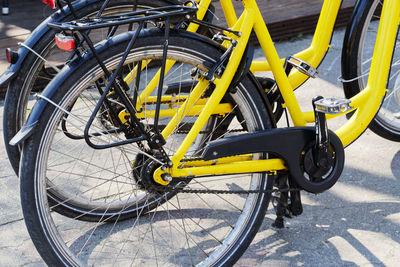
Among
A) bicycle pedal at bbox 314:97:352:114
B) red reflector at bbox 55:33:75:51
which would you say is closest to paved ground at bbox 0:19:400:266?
bicycle pedal at bbox 314:97:352:114

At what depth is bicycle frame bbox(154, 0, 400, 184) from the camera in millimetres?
2119

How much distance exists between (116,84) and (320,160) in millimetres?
873

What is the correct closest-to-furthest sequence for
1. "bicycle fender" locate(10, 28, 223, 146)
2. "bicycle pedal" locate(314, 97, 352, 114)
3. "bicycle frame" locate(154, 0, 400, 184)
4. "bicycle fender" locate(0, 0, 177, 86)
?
"bicycle fender" locate(10, 28, 223, 146) → "bicycle frame" locate(154, 0, 400, 184) → "bicycle pedal" locate(314, 97, 352, 114) → "bicycle fender" locate(0, 0, 177, 86)

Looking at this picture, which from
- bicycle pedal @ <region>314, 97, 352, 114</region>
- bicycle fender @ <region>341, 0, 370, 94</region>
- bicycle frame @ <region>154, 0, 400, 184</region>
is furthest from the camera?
bicycle fender @ <region>341, 0, 370, 94</region>

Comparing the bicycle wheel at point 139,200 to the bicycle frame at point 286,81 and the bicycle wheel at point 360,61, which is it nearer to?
the bicycle frame at point 286,81

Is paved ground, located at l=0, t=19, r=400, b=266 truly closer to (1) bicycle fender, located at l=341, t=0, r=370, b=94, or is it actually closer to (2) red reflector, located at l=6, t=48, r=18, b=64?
(1) bicycle fender, located at l=341, t=0, r=370, b=94

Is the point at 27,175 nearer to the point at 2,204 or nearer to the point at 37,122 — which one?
the point at 37,122

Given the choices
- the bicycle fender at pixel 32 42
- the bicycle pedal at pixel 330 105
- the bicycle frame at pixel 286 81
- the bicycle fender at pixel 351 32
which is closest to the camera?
the bicycle frame at pixel 286 81

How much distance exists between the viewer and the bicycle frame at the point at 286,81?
212 cm

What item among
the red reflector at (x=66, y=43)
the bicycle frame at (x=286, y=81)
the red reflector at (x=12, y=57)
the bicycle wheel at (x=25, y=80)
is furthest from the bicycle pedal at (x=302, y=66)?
the red reflector at (x=12, y=57)

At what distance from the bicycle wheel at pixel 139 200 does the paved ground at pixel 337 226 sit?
18 centimetres

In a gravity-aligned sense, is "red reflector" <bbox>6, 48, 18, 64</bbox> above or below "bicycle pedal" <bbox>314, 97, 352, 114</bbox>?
above

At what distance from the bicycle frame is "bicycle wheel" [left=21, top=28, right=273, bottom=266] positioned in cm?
8

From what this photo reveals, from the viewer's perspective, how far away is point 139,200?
271 cm
